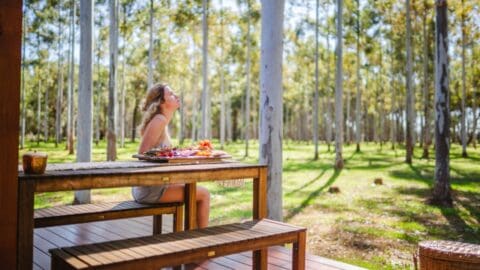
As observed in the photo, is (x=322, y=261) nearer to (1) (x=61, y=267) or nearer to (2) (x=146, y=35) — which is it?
(1) (x=61, y=267)

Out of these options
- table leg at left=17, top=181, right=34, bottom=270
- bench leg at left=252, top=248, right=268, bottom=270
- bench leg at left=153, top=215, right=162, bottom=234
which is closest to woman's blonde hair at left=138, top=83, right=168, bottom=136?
bench leg at left=153, top=215, right=162, bottom=234

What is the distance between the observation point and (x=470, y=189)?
35.3ft

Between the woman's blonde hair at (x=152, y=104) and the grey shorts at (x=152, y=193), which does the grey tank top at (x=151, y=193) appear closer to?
the grey shorts at (x=152, y=193)

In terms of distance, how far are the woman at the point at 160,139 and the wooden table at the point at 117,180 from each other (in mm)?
120

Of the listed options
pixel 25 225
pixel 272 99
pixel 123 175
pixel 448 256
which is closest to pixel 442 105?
pixel 272 99

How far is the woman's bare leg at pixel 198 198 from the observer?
3.99m

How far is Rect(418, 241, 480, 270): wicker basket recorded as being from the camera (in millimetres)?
3197

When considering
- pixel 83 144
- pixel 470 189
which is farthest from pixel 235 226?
pixel 470 189

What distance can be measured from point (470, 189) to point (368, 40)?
19.4 metres

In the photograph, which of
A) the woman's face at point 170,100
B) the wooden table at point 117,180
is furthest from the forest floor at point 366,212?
the woman's face at point 170,100

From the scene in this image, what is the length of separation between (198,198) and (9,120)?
2117mm

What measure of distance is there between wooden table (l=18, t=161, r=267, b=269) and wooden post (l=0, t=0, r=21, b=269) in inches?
2.5

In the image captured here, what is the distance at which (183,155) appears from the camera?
3.68 metres

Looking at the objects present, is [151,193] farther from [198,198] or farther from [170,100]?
[170,100]
